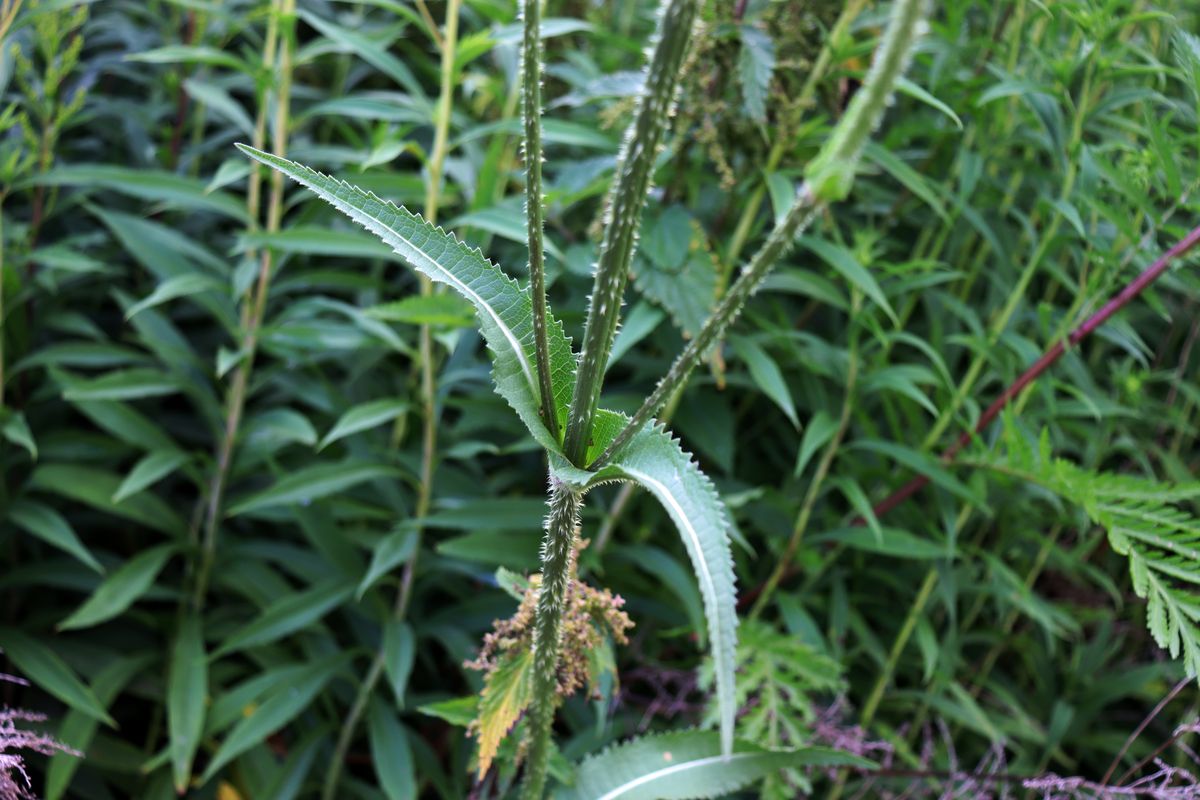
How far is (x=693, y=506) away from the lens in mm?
636

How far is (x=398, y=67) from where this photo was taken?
1.51m

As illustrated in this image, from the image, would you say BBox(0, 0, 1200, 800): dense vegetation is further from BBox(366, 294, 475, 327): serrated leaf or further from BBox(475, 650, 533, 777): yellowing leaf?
BBox(475, 650, 533, 777): yellowing leaf

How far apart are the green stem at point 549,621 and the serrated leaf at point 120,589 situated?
825 mm

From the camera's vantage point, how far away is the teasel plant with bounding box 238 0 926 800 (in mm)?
553

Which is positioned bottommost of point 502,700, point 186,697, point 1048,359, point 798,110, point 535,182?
point 186,697

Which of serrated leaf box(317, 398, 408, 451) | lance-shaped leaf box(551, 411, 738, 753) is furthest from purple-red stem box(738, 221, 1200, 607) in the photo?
lance-shaped leaf box(551, 411, 738, 753)

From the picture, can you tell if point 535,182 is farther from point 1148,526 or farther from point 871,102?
point 1148,526

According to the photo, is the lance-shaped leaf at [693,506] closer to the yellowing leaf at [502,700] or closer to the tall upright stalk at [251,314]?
the yellowing leaf at [502,700]

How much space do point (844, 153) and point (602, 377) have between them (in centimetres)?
26

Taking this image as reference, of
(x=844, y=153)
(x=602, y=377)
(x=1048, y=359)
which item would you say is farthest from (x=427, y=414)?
(x=844, y=153)

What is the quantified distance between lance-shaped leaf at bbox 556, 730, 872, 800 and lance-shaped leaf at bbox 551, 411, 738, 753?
339 millimetres

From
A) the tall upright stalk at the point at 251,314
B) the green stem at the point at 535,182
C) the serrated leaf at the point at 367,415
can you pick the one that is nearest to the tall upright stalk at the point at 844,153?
the green stem at the point at 535,182

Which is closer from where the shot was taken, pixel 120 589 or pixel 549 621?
pixel 549 621

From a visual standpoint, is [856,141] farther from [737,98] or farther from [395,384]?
[395,384]
